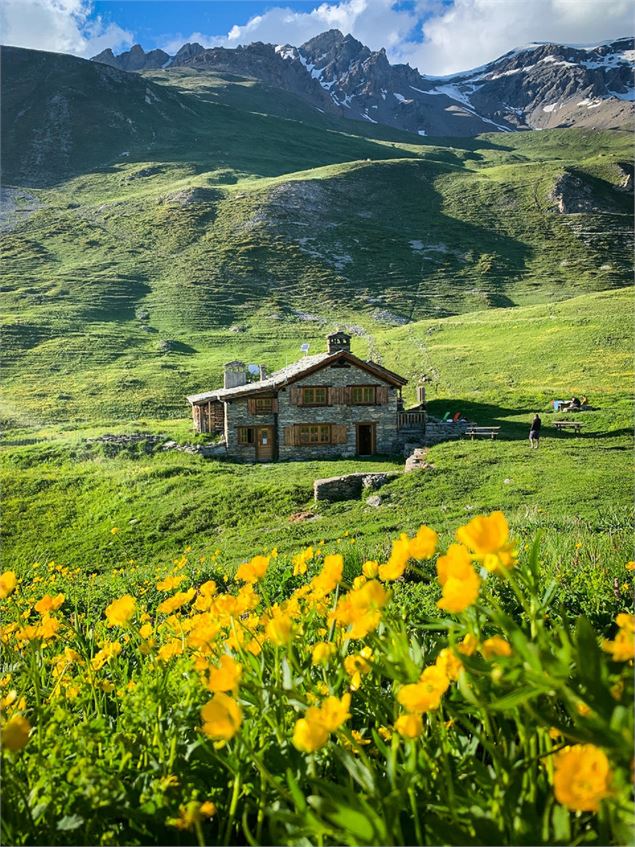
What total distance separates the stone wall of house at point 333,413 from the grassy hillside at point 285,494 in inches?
84.2

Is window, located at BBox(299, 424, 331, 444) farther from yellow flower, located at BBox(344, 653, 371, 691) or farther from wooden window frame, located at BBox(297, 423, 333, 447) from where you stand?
yellow flower, located at BBox(344, 653, 371, 691)

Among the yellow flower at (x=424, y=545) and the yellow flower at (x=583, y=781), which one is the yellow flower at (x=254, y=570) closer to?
the yellow flower at (x=424, y=545)

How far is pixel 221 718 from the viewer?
1502 mm

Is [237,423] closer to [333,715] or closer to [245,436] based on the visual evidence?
[245,436]

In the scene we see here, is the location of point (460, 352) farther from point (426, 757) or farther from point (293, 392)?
point (426, 757)

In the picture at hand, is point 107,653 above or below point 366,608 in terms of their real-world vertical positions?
below

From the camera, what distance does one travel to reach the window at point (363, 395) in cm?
3084

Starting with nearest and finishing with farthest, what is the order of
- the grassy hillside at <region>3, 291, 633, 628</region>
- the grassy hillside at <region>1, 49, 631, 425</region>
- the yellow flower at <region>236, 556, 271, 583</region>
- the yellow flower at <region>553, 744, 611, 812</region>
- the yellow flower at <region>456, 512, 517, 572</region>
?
the yellow flower at <region>553, 744, 611, 812</region> < the yellow flower at <region>456, 512, 517, 572</region> < the yellow flower at <region>236, 556, 271, 583</region> < the grassy hillside at <region>3, 291, 633, 628</region> < the grassy hillside at <region>1, 49, 631, 425</region>

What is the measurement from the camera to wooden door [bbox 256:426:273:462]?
30516 mm

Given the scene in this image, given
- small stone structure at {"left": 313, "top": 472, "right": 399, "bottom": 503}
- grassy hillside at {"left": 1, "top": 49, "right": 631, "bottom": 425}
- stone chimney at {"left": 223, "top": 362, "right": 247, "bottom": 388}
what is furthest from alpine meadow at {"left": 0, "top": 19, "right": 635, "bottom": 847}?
grassy hillside at {"left": 1, "top": 49, "right": 631, "bottom": 425}

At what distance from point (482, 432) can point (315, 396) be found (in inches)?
339

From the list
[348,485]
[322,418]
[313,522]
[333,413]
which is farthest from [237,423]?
[313,522]

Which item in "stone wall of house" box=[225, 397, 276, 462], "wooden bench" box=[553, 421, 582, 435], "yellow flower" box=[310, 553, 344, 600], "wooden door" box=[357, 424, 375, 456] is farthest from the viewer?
"wooden door" box=[357, 424, 375, 456]

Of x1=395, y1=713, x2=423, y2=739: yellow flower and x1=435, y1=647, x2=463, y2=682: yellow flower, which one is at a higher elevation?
x1=435, y1=647, x2=463, y2=682: yellow flower
